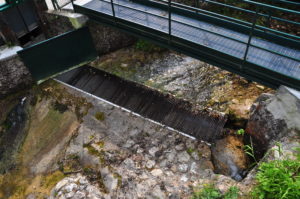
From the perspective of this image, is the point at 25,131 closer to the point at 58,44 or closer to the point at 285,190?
the point at 58,44

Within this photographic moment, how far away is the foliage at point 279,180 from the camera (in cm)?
358

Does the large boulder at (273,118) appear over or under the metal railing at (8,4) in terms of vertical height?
under

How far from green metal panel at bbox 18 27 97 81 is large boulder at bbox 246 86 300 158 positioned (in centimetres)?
492

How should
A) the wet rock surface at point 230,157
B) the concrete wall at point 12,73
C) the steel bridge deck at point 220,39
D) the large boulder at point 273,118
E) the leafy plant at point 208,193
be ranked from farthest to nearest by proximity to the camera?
1. the concrete wall at point 12,73
2. the wet rock surface at point 230,157
3. the steel bridge deck at point 220,39
4. the large boulder at point 273,118
5. the leafy plant at point 208,193

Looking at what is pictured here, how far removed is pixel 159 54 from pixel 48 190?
15.5 feet

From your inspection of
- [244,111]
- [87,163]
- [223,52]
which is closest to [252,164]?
[244,111]

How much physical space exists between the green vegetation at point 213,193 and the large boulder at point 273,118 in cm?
130

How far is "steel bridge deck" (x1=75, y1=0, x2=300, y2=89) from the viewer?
15.2 ft

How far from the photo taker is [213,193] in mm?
4207

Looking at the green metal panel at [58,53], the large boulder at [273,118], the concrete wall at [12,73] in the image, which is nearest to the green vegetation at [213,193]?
the large boulder at [273,118]

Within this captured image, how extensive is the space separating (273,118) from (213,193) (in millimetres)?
1732

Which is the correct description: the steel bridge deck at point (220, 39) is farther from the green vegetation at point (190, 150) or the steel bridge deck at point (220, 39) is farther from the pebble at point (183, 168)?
the pebble at point (183, 168)

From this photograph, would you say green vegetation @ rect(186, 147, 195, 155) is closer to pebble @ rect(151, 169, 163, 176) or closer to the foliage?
pebble @ rect(151, 169, 163, 176)

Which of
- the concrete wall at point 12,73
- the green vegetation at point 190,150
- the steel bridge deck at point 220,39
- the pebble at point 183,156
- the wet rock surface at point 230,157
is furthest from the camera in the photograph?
the concrete wall at point 12,73
